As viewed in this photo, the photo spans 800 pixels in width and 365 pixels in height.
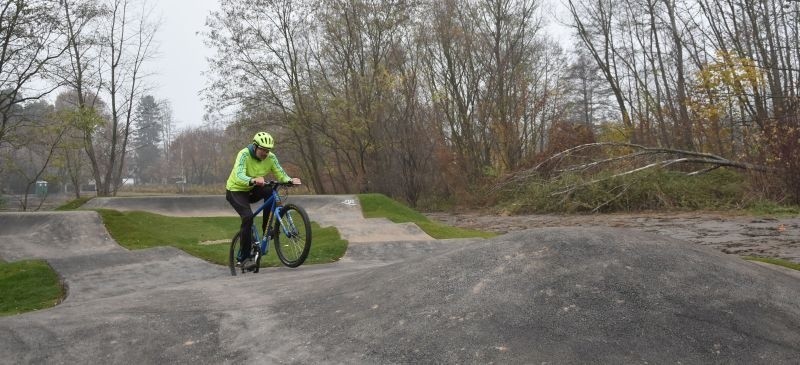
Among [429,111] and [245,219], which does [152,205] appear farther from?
[429,111]

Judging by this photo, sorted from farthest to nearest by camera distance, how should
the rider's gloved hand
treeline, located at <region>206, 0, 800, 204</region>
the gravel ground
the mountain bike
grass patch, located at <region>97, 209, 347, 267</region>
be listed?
treeline, located at <region>206, 0, 800, 204</region>
grass patch, located at <region>97, 209, 347, 267</region>
the gravel ground
the mountain bike
the rider's gloved hand

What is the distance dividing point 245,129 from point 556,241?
24.2 meters

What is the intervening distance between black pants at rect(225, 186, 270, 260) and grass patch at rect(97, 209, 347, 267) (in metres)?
0.96

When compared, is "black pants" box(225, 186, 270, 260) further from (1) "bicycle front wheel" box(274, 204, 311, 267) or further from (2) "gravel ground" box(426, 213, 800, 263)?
(2) "gravel ground" box(426, 213, 800, 263)

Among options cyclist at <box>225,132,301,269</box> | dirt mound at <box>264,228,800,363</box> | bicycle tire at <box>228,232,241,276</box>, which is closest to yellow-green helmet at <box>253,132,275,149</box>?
cyclist at <box>225,132,301,269</box>

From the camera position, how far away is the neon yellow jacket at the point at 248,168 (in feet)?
21.3

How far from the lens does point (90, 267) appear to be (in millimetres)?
7652

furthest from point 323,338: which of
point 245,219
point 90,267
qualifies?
point 90,267

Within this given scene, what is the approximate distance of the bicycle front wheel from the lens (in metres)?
6.52

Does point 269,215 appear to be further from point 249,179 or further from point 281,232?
point 249,179

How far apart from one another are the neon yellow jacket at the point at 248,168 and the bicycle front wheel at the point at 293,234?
1.43 feet

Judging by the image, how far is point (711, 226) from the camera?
11703mm

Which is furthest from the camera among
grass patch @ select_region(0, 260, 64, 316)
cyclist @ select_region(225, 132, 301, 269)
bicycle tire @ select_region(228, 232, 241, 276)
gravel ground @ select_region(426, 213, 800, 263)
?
gravel ground @ select_region(426, 213, 800, 263)

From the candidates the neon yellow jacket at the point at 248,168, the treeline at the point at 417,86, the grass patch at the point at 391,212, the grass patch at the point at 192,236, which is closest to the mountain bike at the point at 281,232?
the neon yellow jacket at the point at 248,168
